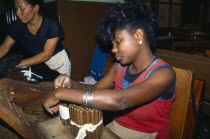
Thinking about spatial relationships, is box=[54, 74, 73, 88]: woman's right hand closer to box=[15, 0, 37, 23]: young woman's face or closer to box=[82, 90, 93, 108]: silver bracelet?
box=[82, 90, 93, 108]: silver bracelet

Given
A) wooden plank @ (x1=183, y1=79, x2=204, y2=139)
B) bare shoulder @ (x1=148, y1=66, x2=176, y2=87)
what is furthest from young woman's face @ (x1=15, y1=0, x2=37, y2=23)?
wooden plank @ (x1=183, y1=79, x2=204, y2=139)

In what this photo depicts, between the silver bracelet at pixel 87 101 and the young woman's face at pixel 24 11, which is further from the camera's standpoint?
the young woman's face at pixel 24 11

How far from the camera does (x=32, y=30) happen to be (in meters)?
2.62

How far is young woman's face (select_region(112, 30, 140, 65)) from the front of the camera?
1.33 m

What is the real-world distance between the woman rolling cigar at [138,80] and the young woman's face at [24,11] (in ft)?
4.69

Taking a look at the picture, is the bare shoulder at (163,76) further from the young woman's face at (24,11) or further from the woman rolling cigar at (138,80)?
the young woman's face at (24,11)

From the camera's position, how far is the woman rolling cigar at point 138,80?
1.13m

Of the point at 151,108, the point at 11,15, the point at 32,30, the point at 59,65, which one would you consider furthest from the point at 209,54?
the point at 11,15

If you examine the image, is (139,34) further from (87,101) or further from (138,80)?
(87,101)

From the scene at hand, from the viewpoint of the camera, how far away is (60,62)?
9.17ft

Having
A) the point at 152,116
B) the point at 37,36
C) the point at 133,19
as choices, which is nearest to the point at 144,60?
the point at 133,19

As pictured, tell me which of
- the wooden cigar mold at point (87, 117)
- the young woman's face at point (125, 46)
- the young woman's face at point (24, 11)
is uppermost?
the young woman's face at point (24, 11)

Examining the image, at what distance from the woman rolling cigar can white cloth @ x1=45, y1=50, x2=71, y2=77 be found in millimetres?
1293

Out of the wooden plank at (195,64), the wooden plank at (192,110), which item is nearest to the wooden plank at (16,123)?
the wooden plank at (192,110)
